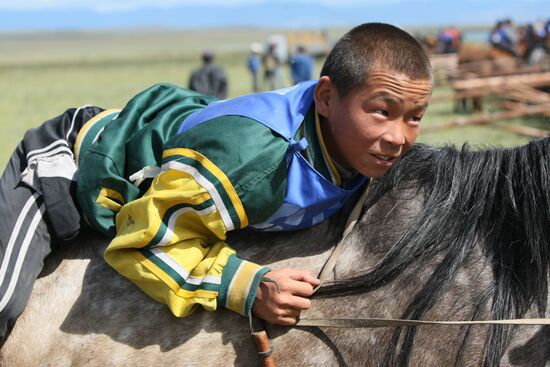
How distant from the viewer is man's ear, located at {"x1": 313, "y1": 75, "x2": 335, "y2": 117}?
2139 mm

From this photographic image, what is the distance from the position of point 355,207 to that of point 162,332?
0.70 m

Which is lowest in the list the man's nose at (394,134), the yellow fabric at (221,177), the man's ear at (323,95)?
the yellow fabric at (221,177)

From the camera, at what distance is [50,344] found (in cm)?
234

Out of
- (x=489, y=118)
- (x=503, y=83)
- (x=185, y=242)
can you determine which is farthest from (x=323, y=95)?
(x=503, y=83)

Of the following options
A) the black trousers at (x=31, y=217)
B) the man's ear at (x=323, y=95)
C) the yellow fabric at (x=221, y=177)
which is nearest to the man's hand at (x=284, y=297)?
the yellow fabric at (x=221, y=177)

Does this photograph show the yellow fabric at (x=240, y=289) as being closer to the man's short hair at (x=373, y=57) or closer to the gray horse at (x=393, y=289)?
the gray horse at (x=393, y=289)

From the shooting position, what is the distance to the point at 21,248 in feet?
7.65

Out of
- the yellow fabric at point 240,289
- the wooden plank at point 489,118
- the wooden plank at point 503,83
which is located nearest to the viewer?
the yellow fabric at point 240,289

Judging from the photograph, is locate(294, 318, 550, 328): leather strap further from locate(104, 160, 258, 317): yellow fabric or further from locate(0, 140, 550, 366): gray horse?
locate(104, 160, 258, 317): yellow fabric

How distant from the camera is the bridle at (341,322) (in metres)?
1.91

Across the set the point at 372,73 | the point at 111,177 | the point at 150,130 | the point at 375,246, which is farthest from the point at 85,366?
the point at 372,73

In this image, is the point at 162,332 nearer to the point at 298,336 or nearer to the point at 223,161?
the point at 298,336

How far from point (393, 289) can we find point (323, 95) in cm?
60

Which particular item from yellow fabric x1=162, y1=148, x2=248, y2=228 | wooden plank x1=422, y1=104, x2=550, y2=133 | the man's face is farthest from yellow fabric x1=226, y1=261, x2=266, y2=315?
wooden plank x1=422, y1=104, x2=550, y2=133
